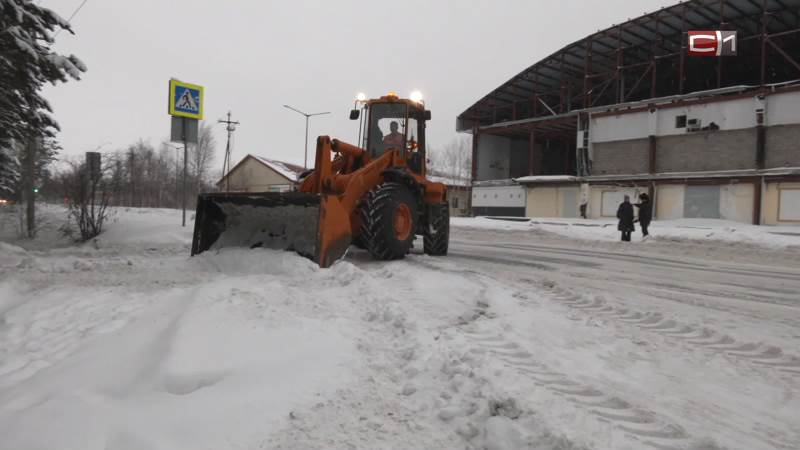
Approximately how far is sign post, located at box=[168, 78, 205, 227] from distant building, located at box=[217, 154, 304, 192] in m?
34.3

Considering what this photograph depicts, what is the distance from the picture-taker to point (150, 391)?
2287mm

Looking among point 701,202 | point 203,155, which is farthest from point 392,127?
point 203,155

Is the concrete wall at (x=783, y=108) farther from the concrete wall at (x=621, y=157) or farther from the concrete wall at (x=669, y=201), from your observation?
the concrete wall at (x=621, y=157)

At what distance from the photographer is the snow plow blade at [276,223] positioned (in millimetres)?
5652

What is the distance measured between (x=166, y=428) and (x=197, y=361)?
660mm

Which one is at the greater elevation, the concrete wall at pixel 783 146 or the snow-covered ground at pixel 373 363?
the concrete wall at pixel 783 146

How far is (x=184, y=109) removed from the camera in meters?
10.0

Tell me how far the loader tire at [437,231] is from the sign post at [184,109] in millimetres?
5803

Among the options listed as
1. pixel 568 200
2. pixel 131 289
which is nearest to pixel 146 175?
pixel 568 200

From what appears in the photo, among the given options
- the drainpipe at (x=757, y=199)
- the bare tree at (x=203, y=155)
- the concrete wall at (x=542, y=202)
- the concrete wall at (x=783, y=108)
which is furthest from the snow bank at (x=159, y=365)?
the bare tree at (x=203, y=155)

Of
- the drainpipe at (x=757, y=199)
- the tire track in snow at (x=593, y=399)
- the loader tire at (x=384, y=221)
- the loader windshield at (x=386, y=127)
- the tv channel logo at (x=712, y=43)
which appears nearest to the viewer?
the tire track in snow at (x=593, y=399)

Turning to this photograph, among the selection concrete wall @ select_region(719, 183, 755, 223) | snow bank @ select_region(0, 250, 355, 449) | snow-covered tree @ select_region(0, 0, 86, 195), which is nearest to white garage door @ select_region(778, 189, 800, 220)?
concrete wall @ select_region(719, 183, 755, 223)

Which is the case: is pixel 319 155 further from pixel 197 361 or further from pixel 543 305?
pixel 197 361

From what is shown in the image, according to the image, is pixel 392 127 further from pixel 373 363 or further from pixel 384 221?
pixel 373 363
